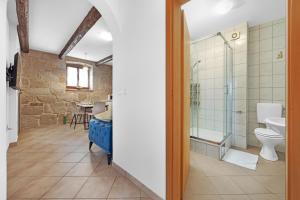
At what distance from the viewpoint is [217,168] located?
2.13 m

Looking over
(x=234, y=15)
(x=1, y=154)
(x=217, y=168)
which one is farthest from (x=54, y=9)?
(x=217, y=168)

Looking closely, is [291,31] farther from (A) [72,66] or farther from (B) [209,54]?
(A) [72,66]

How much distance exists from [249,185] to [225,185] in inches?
10.5

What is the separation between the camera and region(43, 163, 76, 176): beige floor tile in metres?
2.01

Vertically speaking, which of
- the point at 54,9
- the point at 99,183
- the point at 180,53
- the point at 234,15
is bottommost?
the point at 99,183

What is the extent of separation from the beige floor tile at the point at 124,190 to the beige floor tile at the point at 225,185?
2.89 feet

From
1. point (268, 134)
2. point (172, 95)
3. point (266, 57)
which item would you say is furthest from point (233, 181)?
point (266, 57)

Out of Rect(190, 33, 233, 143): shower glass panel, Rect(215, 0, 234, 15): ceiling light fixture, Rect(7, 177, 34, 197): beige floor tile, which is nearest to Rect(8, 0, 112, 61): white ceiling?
Rect(215, 0, 234, 15): ceiling light fixture

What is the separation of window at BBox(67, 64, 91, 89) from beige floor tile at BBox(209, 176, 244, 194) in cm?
568

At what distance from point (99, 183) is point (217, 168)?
5.12 feet

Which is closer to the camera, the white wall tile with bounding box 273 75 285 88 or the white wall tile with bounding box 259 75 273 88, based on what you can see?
the white wall tile with bounding box 273 75 285 88

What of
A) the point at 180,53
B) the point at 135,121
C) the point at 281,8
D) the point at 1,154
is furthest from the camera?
the point at 281,8

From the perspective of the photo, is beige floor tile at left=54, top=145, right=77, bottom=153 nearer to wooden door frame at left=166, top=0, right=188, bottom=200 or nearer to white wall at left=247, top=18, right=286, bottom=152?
wooden door frame at left=166, top=0, right=188, bottom=200

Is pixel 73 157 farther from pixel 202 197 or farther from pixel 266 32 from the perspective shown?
pixel 266 32
